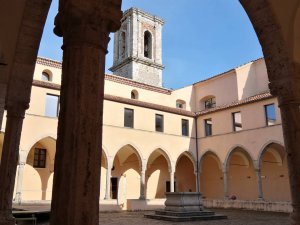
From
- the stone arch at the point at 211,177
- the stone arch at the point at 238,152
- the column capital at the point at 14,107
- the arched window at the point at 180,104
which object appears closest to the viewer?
the column capital at the point at 14,107

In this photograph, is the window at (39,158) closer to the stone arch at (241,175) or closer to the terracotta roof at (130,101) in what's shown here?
the terracotta roof at (130,101)

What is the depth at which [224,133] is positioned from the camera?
22844 mm

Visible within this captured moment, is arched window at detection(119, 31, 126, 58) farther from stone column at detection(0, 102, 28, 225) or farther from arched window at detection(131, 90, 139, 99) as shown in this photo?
A: stone column at detection(0, 102, 28, 225)

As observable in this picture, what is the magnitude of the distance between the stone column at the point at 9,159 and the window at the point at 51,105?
12471 millimetres

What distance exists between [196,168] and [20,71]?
63.6 ft

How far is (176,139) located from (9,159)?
1796 cm

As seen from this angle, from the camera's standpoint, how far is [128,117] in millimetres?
21641

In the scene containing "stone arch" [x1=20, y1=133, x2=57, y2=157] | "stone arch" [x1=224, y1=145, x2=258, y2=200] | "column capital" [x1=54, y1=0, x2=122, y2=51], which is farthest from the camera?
"stone arch" [x1=224, y1=145, x2=258, y2=200]

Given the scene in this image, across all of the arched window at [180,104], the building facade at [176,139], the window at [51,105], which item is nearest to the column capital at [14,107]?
the building facade at [176,139]

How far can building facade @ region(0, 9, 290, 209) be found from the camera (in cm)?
1925

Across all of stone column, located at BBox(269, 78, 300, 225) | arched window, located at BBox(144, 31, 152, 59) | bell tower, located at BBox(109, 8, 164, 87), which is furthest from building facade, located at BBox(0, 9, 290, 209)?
stone column, located at BBox(269, 78, 300, 225)

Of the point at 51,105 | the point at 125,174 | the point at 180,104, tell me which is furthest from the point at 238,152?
the point at 51,105

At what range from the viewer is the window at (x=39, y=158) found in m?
19.7

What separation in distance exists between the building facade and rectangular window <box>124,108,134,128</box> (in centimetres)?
6
